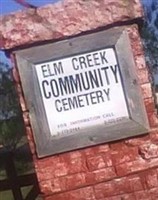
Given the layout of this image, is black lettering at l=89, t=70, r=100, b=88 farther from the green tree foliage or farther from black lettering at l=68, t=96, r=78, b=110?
the green tree foliage

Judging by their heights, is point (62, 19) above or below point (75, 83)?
above

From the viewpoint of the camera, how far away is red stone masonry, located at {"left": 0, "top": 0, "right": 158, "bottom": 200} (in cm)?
360

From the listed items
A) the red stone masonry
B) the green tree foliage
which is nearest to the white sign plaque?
the red stone masonry

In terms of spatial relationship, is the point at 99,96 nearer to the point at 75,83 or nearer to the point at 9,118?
the point at 75,83

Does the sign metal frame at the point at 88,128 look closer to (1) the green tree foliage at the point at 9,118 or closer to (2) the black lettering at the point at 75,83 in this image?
(2) the black lettering at the point at 75,83

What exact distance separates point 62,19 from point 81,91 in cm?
38

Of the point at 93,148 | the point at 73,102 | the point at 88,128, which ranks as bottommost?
the point at 93,148

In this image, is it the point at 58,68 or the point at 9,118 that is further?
the point at 9,118

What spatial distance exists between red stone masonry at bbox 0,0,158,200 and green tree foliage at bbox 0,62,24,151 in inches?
323

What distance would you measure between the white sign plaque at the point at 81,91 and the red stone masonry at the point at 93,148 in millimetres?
121

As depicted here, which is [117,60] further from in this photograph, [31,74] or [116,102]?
[31,74]

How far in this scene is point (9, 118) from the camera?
41.4 ft

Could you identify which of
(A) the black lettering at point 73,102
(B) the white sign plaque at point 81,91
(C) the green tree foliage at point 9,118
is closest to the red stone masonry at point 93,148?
(B) the white sign plaque at point 81,91

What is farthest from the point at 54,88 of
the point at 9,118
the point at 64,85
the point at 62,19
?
the point at 9,118
